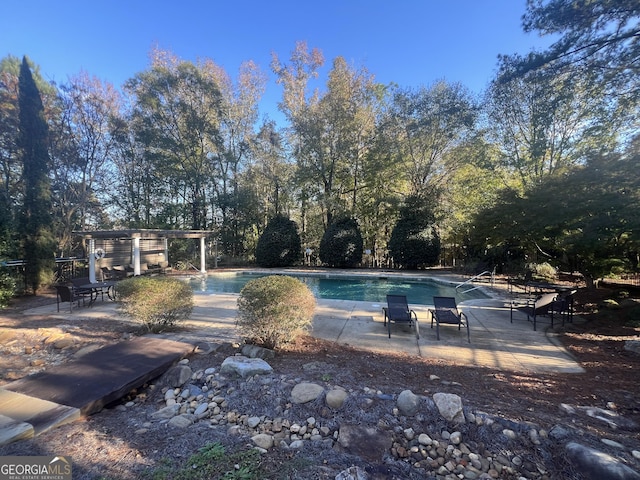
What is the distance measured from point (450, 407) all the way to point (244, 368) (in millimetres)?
2133

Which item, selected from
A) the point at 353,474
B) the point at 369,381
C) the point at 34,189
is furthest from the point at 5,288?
the point at 353,474

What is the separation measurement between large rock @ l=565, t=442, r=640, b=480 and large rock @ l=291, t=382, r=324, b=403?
1887 mm

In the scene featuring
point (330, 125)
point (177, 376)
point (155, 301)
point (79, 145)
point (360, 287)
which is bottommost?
point (360, 287)

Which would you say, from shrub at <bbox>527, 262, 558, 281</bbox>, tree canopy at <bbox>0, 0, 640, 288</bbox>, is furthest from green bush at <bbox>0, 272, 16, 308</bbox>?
shrub at <bbox>527, 262, 558, 281</bbox>

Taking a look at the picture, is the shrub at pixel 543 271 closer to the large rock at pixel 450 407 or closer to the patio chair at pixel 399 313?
the patio chair at pixel 399 313

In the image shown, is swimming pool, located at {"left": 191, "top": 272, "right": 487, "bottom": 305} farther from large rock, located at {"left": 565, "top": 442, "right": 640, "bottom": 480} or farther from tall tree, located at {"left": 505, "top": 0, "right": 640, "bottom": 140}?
large rock, located at {"left": 565, "top": 442, "right": 640, "bottom": 480}

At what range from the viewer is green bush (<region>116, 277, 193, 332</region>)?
4.75 meters

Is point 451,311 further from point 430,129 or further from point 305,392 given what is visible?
point 430,129

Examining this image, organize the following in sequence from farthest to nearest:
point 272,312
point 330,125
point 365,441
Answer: point 330,125 < point 272,312 < point 365,441

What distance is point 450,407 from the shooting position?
239 cm

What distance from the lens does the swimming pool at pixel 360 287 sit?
33.8 ft

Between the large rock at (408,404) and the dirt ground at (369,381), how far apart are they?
0.32m

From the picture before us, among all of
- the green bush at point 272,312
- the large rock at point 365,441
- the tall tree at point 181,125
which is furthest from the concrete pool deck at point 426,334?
the tall tree at point 181,125

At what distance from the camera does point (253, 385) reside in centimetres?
297
